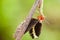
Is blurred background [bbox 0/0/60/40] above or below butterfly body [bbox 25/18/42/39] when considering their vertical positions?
below

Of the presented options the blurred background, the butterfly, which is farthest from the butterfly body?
the blurred background

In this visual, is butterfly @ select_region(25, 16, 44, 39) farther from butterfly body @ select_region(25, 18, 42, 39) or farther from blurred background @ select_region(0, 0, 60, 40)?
blurred background @ select_region(0, 0, 60, 40)

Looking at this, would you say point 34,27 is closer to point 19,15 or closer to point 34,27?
point 34,27

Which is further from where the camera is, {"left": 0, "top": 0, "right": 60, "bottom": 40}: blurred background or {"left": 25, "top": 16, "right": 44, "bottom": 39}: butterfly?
{"left": 0, "top": 0, "right": 60, "bottom": 40}: blurred background

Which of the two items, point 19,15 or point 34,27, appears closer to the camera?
point 34,27

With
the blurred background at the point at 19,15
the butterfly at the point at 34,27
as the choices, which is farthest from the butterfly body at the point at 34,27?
the blurred background at the point at 19,15

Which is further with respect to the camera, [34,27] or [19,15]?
[19,15]

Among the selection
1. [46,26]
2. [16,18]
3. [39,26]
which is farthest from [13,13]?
[39,26]

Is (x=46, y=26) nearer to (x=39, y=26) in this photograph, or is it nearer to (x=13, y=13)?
(x=13, y=13)

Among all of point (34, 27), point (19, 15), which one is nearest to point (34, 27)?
point (34, 27)
